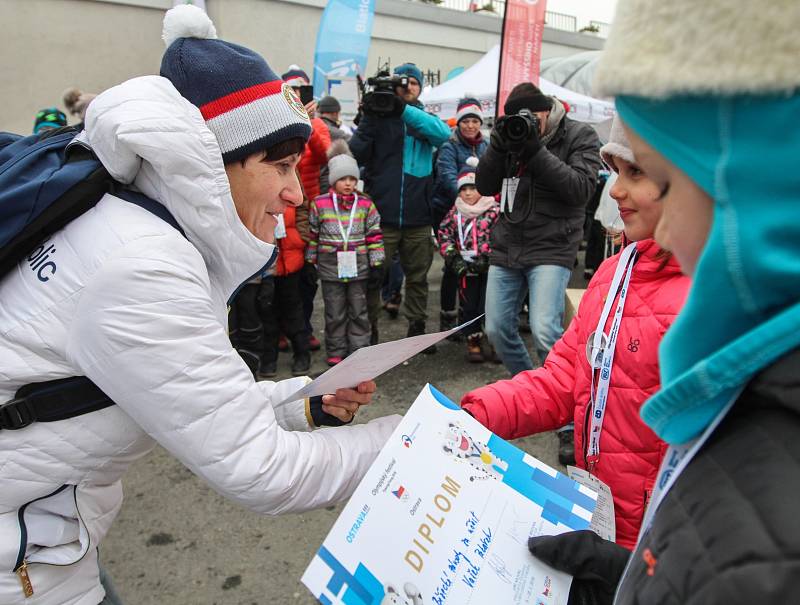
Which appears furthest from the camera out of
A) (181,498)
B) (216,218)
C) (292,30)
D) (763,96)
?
(292,30)

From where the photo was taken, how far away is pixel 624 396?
1511 mm

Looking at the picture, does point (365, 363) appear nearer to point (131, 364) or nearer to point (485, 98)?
point (131, 364)

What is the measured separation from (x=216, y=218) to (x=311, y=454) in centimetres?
56

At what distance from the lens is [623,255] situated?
5.28ft

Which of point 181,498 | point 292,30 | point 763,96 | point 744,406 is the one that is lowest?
point 181,498

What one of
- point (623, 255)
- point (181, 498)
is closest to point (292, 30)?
point (181, 498)

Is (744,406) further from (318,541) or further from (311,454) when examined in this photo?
(318,541)

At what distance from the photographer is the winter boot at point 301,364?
4820mm

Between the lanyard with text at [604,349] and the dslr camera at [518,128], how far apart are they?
1.85 meters

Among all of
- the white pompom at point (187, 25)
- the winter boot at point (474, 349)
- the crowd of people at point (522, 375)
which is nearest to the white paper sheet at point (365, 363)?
the crowd of people at point (522, 375)

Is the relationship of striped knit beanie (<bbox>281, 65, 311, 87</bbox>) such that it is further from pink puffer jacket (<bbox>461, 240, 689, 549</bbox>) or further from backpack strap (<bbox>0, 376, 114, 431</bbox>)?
backpack strap (<bbox>0, 376, 114, 431</bbox>)

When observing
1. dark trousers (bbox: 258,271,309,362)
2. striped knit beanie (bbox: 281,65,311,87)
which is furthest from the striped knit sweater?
striped knit beanie (bbox: 281,65,311,87)

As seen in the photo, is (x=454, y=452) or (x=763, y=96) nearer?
(x=763, y=96)

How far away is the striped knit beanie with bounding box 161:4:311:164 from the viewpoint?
1421 mm
